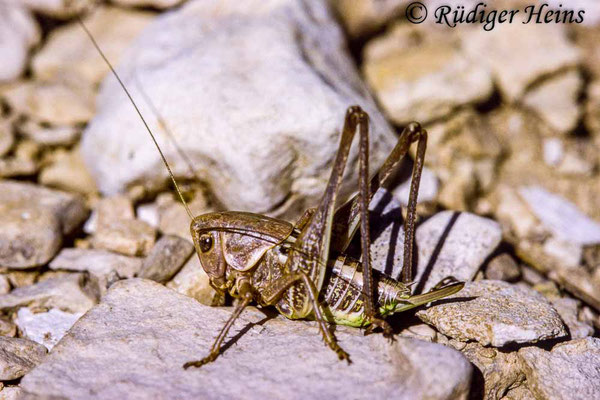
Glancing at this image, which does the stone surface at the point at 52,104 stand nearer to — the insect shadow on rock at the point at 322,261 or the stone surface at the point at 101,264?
the stone surface at the point at 101,264

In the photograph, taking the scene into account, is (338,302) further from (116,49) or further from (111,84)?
(116,49)

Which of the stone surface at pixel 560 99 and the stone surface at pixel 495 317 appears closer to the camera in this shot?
the stone surface at pixel 495 317

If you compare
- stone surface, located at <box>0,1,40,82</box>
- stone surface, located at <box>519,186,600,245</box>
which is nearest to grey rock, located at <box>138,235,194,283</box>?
stone surface, located at <box>0,1,40,82</box>

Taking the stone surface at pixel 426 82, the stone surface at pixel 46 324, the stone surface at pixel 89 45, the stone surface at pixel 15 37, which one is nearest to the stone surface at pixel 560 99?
the stone surface at pixel 426 82

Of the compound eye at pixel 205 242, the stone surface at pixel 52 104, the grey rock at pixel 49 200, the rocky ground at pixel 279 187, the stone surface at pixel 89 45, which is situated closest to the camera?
the rocky ground at pixel 279 187

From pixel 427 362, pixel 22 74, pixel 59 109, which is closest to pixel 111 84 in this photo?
pixel 59 109

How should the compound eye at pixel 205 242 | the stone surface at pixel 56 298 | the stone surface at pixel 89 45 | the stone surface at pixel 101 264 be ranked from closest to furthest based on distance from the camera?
the compound eye at pixel 205 242 → the stone surface at pixel 56 298 → the stone surface at pixel 101 264 → the stone surface at pixel 89 45

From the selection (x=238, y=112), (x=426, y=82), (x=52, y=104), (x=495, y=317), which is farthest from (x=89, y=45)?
(x=495, y=317)

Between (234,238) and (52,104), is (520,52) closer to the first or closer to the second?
(234,238)
